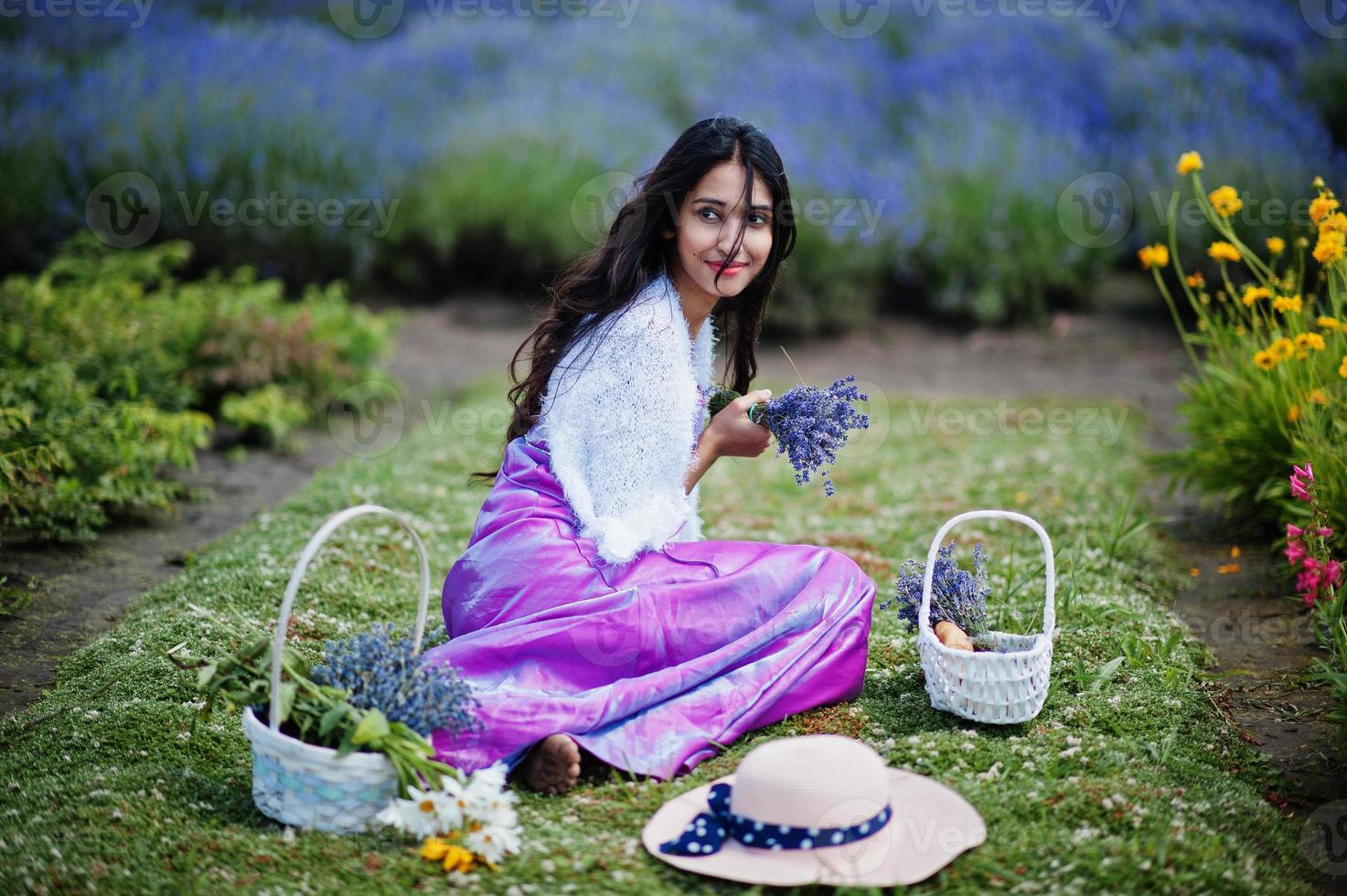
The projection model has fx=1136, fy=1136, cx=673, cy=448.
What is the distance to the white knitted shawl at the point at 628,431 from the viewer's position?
3.13 meters

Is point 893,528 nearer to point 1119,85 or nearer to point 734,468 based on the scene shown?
point 734,468

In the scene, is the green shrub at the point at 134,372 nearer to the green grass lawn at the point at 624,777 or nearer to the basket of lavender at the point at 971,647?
the green grass lawn at the point at 624,777

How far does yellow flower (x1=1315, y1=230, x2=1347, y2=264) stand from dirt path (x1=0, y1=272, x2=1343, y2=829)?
1.28 metres

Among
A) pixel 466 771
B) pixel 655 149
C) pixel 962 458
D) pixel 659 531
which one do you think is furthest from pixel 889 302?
pixel 466 771

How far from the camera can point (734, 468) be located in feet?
21.5

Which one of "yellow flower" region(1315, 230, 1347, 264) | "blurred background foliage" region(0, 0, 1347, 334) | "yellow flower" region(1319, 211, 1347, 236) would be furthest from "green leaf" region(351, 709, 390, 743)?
"blurred background foliage" region(0, 0, 1347, 334)

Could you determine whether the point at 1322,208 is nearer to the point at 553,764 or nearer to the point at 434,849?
the point at 553,764

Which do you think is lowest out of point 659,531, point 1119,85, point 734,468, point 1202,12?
point 734,468

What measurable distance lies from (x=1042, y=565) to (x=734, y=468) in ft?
7.90

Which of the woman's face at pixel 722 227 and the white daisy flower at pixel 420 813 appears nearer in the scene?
the white daisy flower at pixel 420 813

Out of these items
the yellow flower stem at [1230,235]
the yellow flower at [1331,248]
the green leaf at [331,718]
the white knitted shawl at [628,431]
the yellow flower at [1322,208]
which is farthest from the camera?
the yellow flower stem at [1230,235]

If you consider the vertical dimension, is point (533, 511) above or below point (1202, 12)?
below

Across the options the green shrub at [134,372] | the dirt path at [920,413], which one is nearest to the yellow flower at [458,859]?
the dirt path at [920,413]

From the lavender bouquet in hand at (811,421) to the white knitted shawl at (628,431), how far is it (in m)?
0.26
